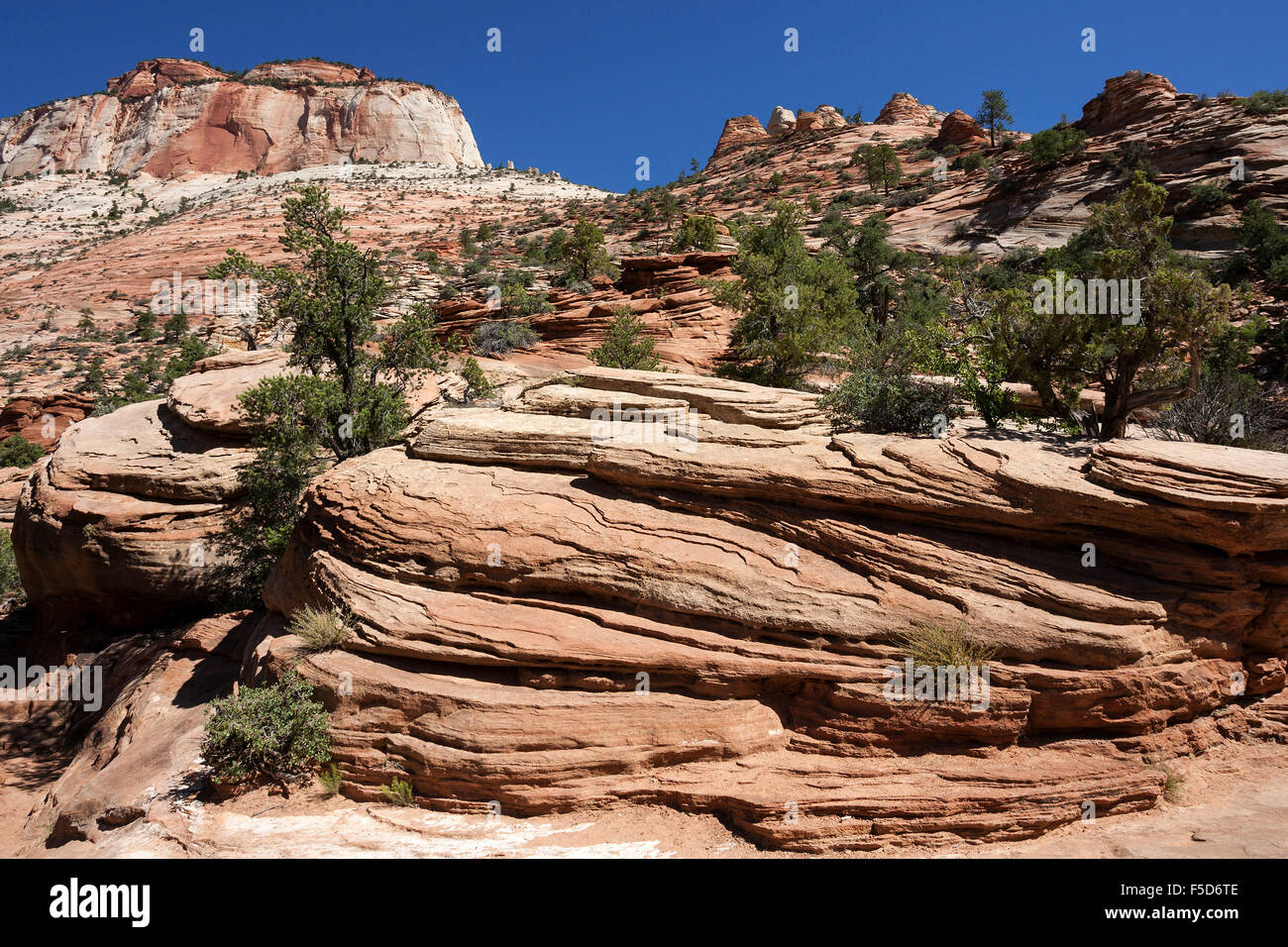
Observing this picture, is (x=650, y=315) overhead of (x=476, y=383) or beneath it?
overhead

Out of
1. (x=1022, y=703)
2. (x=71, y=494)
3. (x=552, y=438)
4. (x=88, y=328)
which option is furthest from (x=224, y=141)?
(x=1022, y=703)

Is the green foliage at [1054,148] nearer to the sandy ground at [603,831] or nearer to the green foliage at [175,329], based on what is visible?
the sandy ground at [603,831]

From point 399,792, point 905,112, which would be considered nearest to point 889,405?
point 399,792

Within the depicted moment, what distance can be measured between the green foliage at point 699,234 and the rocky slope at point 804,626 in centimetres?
2939

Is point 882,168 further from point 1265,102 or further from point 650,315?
point 650,315

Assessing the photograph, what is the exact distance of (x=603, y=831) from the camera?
6.71 m

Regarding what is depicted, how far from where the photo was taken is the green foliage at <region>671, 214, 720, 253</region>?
3600 centimetres

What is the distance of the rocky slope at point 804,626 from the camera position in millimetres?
6957

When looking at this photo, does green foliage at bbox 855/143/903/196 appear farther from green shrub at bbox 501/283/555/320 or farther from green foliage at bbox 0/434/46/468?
green foliage at bbox 0/434/46/468

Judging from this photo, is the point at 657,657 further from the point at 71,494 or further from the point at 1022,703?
the point at 71,494

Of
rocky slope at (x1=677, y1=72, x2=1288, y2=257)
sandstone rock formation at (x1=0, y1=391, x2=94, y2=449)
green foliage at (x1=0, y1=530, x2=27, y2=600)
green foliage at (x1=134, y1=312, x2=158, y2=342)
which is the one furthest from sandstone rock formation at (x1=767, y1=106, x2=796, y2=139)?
green foliage at (x1=0, y1=530, x2=27, y2=600)

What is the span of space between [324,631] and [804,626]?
236 inches

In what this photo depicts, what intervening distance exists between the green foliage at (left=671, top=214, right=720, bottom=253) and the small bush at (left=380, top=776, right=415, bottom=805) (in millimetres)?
33433

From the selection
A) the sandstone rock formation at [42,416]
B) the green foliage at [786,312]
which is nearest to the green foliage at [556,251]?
the green foliage at [786,312]
